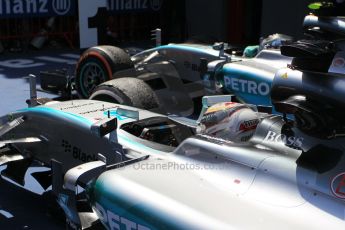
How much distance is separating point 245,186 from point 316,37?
86 cm

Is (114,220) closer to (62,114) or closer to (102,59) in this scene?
(62,114)

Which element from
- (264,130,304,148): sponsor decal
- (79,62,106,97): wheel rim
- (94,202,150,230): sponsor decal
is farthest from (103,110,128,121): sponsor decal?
(79,62,106,97): wheel rim

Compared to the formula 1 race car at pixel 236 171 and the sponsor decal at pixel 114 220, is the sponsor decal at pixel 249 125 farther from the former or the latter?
the sponsor decal at pixel 114 220

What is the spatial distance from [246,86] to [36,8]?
28.2 ft

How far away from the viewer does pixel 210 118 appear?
307 cm

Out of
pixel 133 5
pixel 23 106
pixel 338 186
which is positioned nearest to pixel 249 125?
pixel 338 186

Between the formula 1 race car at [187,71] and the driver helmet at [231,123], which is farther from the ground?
the driver helmet at [231,123]

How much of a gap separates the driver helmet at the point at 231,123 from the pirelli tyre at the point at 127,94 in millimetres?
1819

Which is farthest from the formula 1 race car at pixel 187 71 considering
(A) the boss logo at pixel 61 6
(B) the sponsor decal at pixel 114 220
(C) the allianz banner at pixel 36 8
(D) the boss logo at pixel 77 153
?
(A) the boss logo at pixel 61 6

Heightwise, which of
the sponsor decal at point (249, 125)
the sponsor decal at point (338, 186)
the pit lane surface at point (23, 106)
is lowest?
the pit lane surface at point (23, 106)

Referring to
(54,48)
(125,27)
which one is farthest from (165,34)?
(54,48)

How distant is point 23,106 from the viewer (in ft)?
24.6

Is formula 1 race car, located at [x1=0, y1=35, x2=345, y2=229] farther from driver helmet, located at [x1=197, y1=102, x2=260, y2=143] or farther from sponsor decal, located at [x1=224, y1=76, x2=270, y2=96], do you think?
sponsor decal, located at [x1=224, y1=76, x2=270, y2=96]

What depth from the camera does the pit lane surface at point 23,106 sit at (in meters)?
4.19
